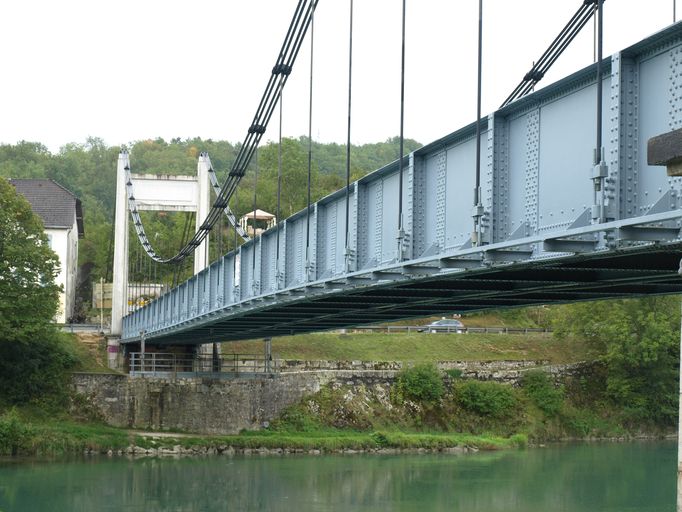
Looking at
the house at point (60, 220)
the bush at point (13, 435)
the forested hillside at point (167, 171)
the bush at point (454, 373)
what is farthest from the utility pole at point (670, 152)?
the house at point (60, 220)

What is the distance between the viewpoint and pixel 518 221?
15.4 metres

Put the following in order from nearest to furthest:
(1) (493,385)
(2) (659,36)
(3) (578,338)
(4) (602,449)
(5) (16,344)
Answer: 1. (2) (659,36)
2. (5) (16,344)
3. (4) (602,449)
4. (1) (493,385)
5. (3) (578,338)

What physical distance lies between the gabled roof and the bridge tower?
46.2 feet

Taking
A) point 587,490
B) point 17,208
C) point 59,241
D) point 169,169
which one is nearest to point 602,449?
point 587,490

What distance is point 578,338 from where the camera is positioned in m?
60.2

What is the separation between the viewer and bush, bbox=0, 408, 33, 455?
38.6 m

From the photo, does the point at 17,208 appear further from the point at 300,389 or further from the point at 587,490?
the point at 587,490

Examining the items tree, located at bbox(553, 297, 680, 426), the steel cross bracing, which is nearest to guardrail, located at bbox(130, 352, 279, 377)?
tree, located at bbox(553, 297, 680, 426)

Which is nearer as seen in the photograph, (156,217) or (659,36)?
(659,36)

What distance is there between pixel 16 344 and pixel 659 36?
116ft

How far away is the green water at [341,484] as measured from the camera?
3145 cm

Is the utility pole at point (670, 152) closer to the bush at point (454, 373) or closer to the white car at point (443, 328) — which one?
the bush at point (454, 373)

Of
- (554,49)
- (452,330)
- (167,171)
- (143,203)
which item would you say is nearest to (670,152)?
(554,49)

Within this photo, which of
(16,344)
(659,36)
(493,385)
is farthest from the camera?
(493,385)
